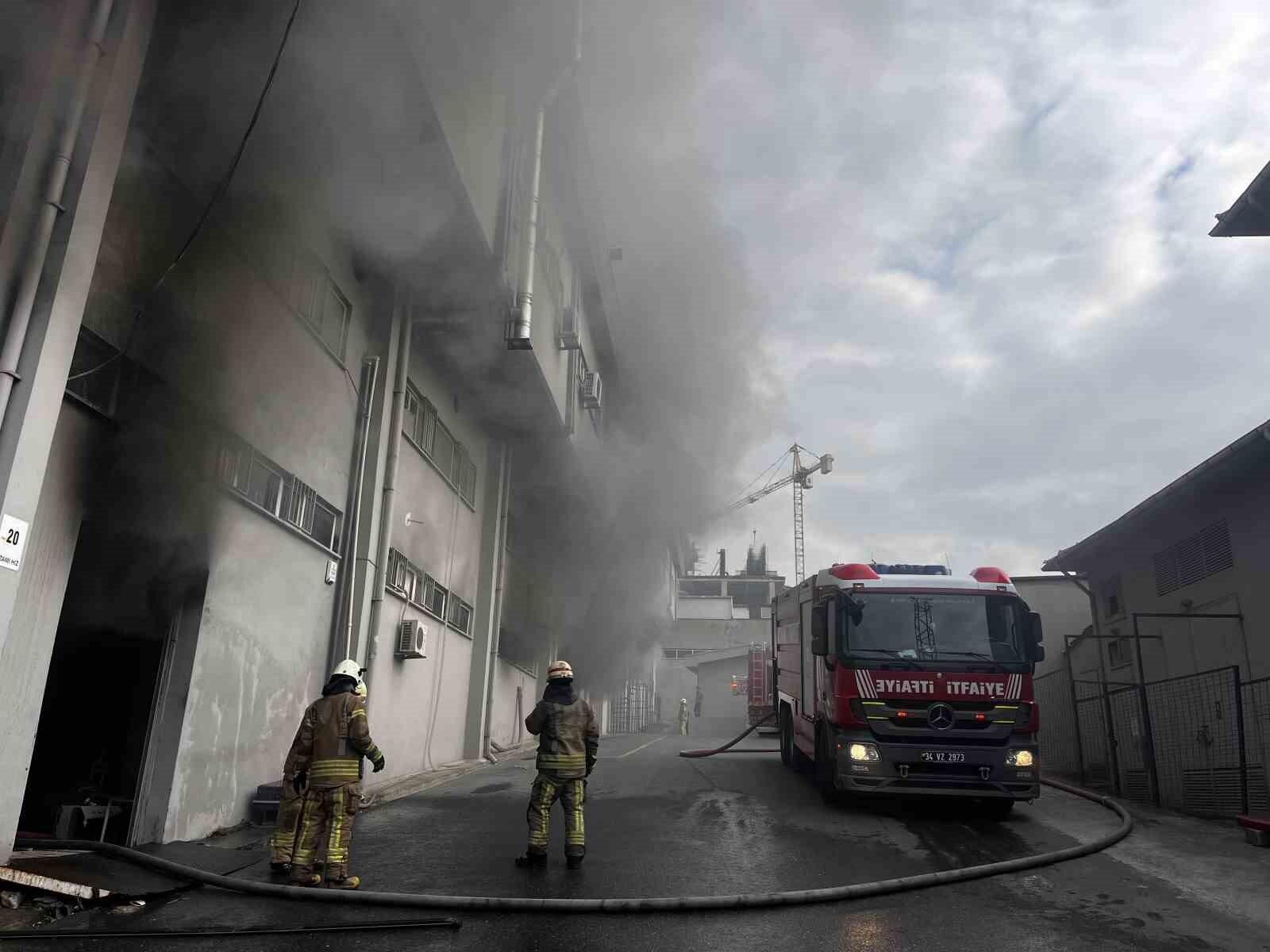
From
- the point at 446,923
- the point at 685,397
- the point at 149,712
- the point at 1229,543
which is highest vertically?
the point at 685,397

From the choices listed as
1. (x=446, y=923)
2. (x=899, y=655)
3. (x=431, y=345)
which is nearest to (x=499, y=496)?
(x=431, y=345)

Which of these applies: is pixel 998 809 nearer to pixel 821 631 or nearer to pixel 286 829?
pixel 821 631

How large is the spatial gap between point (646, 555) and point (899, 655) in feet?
53.4

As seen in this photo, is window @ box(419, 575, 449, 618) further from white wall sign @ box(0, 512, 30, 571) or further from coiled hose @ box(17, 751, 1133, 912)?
white wall sign @ box(0, 512, 30, 571)

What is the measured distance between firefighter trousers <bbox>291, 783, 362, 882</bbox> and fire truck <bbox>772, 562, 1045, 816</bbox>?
4378 millimetres

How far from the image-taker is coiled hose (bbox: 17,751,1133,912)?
479 cm

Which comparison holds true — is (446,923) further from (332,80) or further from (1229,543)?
(1229,543)

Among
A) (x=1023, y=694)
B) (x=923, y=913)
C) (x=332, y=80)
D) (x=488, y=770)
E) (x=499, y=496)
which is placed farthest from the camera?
(x=499, y=496)

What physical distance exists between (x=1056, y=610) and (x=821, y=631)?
34.6 feet

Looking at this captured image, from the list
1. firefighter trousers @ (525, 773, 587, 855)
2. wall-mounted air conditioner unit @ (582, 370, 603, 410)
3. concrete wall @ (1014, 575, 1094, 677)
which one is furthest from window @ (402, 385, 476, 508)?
concrete wall @ (1014, 575, 1094, 677)

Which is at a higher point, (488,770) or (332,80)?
(332,80)

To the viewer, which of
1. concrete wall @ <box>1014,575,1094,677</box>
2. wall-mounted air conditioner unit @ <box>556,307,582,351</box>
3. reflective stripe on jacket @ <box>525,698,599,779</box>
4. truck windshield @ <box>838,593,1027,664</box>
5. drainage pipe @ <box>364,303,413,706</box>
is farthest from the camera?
concrete wall @ <box>1014,575,1094,677</box>

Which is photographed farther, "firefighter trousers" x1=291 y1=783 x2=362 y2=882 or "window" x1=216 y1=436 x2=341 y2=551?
"window" x1=216 y1=436 x2=341 y2=551

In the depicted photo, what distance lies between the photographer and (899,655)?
8312 millimetres
